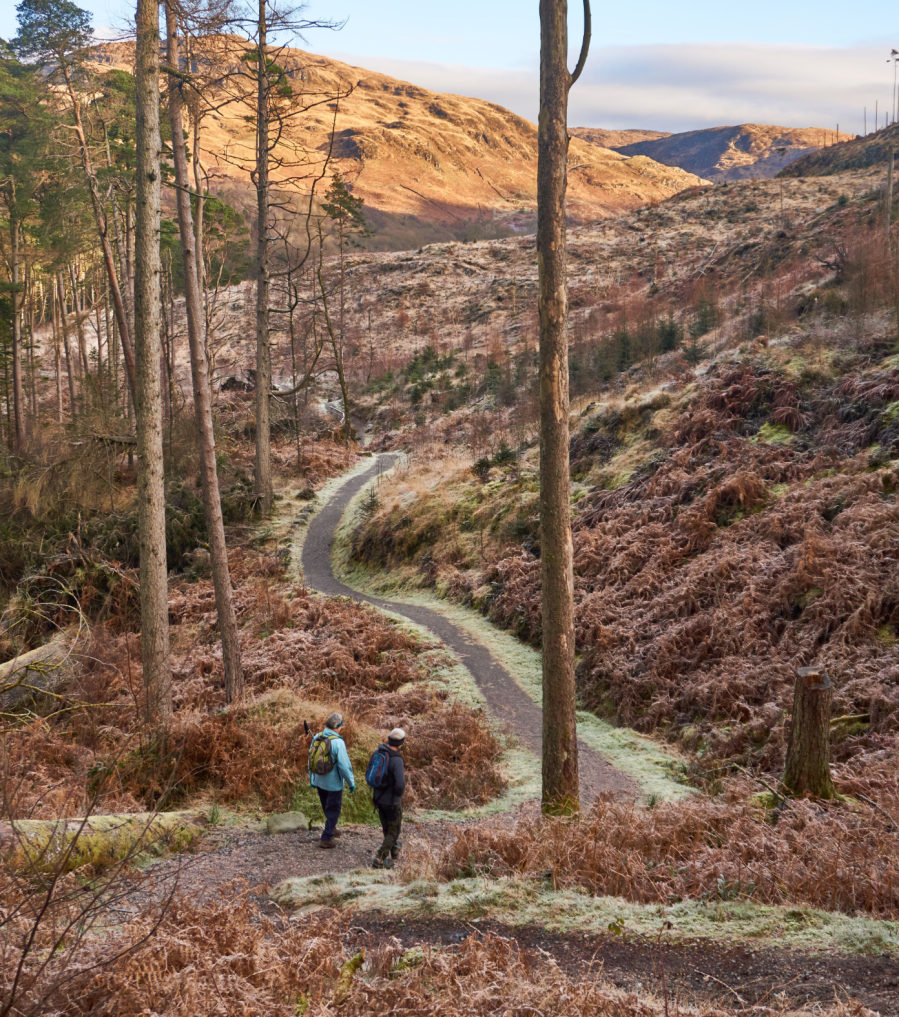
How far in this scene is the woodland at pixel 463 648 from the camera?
379 centimetres

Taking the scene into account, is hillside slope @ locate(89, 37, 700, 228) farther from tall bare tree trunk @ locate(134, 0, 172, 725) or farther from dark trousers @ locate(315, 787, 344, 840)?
dark trousers @ locate(315, 787, 344, 840)

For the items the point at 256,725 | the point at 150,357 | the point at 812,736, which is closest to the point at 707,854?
the point at 812,736

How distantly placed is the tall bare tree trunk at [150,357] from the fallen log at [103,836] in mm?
1836

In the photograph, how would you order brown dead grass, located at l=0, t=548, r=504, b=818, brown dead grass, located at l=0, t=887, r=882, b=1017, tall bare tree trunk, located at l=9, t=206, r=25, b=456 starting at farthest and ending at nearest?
tall bare tree trunk, located at l=9, t=206, r=25, b=456 → brown dead grass, located at l=0, t=548, r=504, b=818 → brown dead grass, located at l=0, t=887, r=882, b=1017

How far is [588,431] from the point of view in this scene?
19234 mm

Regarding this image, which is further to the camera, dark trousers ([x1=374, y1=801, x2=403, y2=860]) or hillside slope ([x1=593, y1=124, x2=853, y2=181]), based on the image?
hillside slope ([x1=593, y1=124, x2=853, y2=181])

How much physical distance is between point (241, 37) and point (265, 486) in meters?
13.6

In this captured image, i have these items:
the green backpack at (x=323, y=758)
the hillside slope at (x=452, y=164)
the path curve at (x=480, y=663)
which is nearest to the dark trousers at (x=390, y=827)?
the green backpack at (x=323, y=758)

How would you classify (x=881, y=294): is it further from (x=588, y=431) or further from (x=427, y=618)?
(x=427, y=618)

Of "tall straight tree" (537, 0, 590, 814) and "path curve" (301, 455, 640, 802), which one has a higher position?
"tall straight tree" (537, 0, 590, 814)

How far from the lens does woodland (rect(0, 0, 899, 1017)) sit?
149 inches

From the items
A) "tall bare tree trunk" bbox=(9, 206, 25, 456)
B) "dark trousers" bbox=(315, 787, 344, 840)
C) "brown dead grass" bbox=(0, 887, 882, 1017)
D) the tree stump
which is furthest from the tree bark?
"tall bare tree trunk" bbox=(9, 206, 25, 456)

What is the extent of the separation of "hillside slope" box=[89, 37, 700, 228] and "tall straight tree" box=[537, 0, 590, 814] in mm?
→ 85724

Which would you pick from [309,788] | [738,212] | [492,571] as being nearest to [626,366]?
[492,571]
